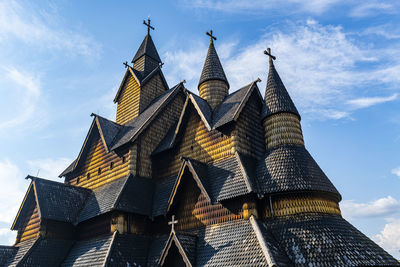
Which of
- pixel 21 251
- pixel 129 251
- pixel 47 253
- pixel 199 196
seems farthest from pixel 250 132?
pixel 21 251

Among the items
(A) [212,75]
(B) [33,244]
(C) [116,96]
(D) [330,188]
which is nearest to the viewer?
(D) [330,188]

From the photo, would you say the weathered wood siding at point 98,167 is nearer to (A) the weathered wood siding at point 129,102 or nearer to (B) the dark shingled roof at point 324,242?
(A) the weathered wood siding at point 129,102

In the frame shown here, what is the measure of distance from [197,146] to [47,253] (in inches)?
384

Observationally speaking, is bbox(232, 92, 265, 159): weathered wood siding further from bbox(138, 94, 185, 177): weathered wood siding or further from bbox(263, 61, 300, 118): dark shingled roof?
bbox(138, 94, 185, 177): weathered wood siding

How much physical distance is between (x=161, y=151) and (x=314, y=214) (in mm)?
9241

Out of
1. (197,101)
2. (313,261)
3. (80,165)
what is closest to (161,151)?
(197,101)

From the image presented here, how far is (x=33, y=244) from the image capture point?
17.4m

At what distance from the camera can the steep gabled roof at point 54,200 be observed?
18359mm

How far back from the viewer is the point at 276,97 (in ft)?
54.7

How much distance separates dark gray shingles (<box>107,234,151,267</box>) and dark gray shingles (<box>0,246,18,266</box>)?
716 centimetres

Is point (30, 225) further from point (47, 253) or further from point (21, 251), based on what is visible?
point (47, 253)

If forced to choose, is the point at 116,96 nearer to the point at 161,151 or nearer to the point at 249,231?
the point at 161,151

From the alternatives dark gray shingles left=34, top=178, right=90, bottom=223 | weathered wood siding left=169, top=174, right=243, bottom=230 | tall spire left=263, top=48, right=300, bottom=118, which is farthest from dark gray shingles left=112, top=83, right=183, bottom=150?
tall spire left=263, top=48, right=300, bottom=118

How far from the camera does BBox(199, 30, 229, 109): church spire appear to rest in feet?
68.2
